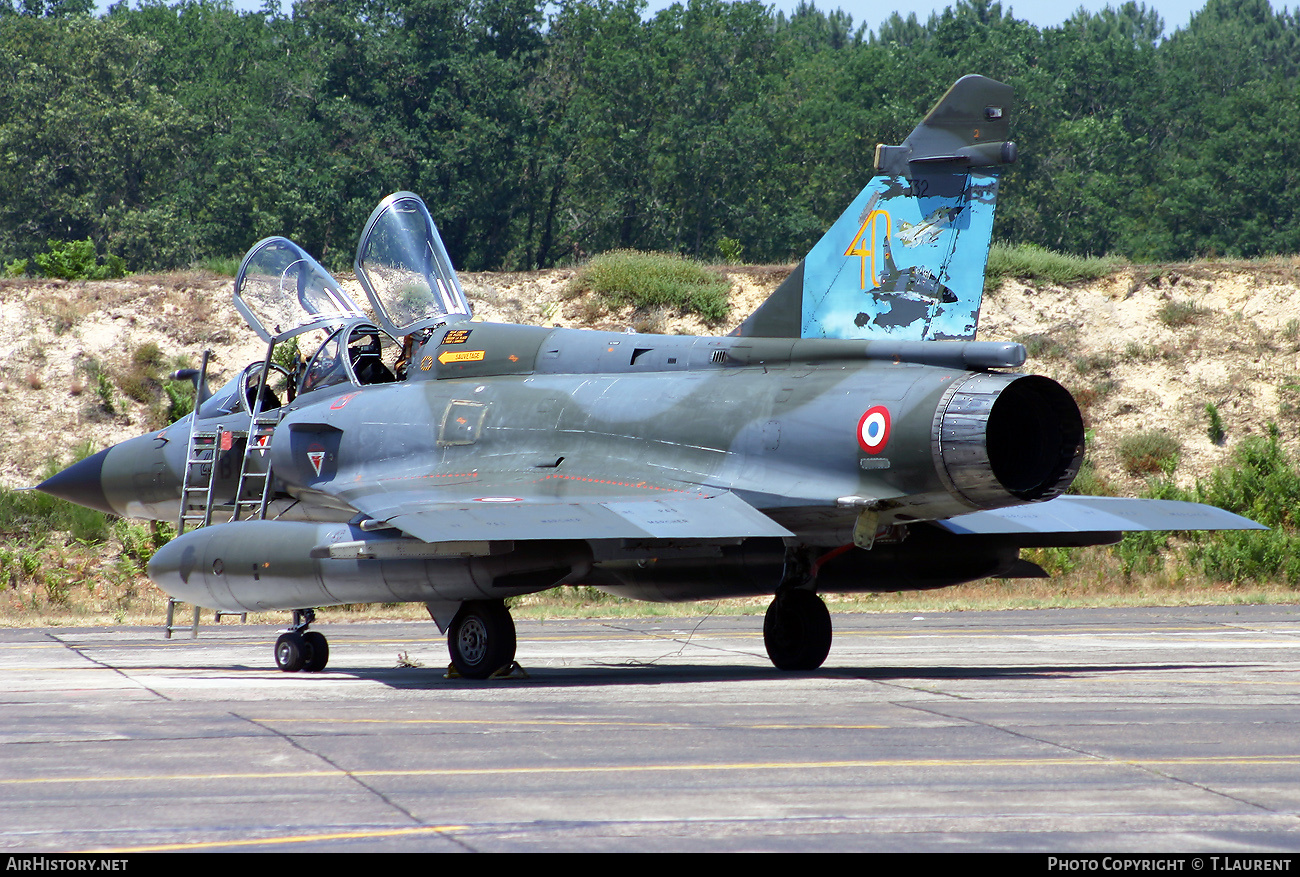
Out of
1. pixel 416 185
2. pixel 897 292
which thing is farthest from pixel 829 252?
pixel 416 185

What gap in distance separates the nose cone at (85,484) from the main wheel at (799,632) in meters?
8.97

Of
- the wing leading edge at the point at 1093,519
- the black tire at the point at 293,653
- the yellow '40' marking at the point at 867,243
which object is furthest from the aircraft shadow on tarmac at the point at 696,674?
the yellow '40' marking at the point at 867,243

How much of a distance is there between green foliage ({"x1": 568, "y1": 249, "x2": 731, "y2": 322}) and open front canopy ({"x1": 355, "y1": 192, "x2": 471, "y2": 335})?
19.8 m

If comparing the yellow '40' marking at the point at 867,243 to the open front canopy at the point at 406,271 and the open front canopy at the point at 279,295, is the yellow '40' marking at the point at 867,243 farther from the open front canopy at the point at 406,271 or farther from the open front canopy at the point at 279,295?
the open front canopy at the point at 279,295

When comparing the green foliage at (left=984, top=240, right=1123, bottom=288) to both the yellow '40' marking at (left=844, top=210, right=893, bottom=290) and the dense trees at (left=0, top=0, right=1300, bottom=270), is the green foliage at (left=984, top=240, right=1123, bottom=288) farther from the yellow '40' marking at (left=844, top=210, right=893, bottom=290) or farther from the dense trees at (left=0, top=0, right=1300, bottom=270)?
the yellow '40' marking at (left=844, top=210, right=893, bottom=290)

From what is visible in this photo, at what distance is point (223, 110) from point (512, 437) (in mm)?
57801

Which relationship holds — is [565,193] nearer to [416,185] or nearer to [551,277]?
[416,185]

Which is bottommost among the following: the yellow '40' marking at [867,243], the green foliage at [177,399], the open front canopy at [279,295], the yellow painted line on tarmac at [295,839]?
the yellow painted line on tarmac at [295,839]

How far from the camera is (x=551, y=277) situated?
3756 cm

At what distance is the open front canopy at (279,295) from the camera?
16.6 metres

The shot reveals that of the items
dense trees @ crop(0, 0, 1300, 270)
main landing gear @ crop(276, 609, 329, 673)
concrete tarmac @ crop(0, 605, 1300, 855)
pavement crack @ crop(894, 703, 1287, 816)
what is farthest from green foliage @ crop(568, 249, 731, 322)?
pavement crack @ crop(894, 703, 1287, 816)

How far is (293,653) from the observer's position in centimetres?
1418

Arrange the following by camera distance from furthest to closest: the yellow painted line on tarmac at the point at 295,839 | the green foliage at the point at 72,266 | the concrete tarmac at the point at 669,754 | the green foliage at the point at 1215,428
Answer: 1. the green foliage at the point at 72,266
2. the green foliage at the point at 1215,428
3. the concrete tarmac at the point at 669,754
4. the yellow painted line on tarmac at the point at 295,839

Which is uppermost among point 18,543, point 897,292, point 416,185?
point 416,185
